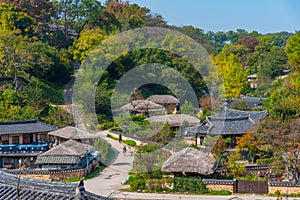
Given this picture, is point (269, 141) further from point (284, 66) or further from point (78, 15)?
point (284, 66)

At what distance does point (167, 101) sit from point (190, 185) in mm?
17886

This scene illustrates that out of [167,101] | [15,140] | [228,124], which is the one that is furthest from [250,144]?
[167,101]

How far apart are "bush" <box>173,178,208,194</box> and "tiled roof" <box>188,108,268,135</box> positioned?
6909mm

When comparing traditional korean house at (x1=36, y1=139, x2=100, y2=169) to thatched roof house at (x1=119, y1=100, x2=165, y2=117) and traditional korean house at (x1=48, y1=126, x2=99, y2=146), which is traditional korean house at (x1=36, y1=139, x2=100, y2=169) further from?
thatched roof house at (x1=119, y1=100, x2=165, y2=117)

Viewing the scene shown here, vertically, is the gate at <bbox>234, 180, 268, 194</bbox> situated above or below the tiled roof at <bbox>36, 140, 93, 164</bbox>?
below

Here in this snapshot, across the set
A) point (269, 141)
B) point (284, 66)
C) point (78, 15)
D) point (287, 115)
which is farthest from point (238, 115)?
point (284, 66)

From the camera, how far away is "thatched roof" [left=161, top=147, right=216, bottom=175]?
16812 mm

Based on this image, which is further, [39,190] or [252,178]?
[252,178]

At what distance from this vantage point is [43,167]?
61.8 feet

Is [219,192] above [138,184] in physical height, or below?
below

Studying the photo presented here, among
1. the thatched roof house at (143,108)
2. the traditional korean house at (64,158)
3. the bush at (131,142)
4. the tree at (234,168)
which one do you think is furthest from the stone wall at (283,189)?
the thatched roof house at (143,108)

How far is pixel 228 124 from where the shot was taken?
2375cm

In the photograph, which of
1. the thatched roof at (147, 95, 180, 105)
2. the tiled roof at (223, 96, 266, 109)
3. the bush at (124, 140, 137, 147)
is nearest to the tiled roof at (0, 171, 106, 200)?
the bush at (124, 140, 137, 147)

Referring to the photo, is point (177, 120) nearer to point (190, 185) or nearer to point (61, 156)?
point (61, 156)
